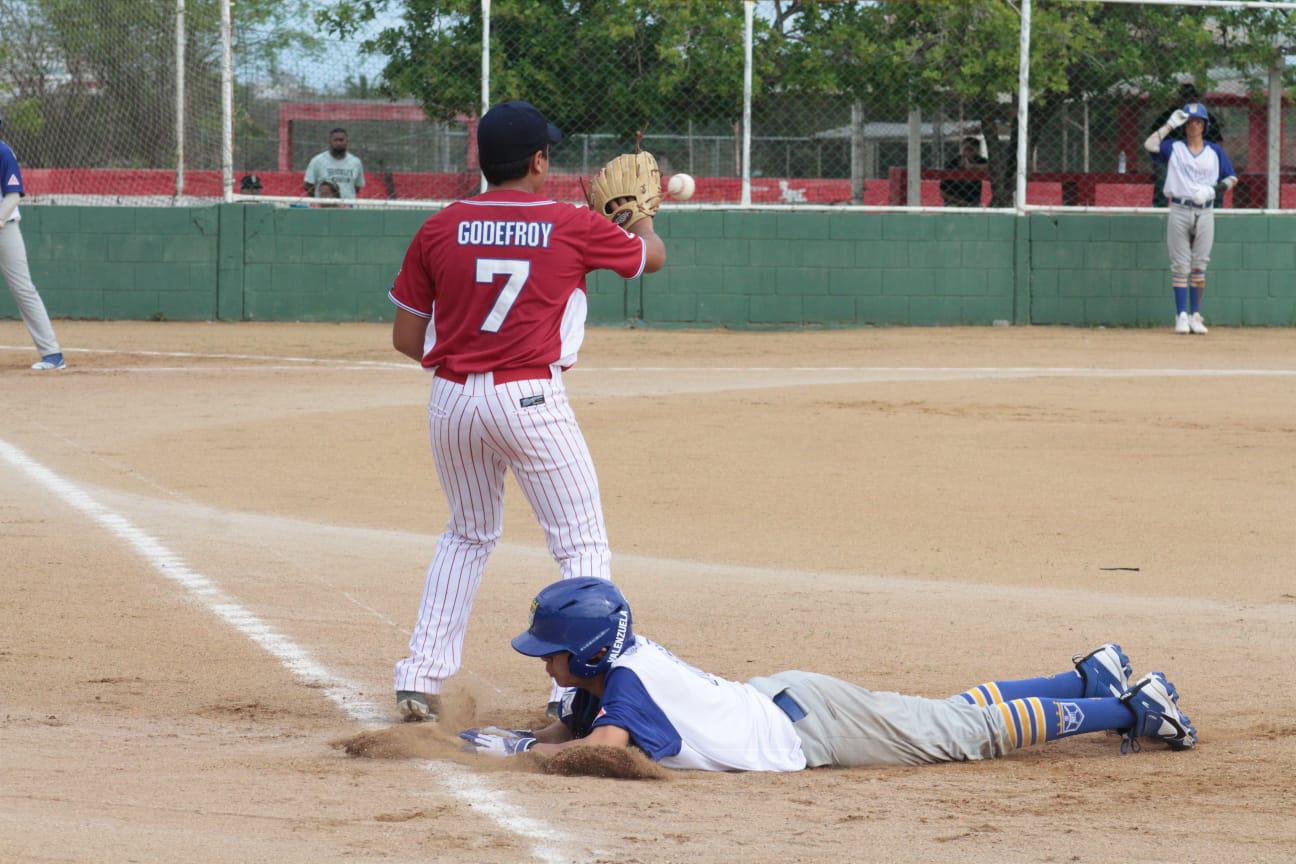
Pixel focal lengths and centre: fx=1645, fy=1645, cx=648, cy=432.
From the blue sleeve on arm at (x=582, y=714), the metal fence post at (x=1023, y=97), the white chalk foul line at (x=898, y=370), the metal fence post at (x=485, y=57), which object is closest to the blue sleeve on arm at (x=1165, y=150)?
the metal fence post at (x=1023, y=97)

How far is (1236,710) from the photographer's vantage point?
5.32 m

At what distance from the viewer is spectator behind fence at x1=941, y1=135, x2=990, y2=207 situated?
1938 centimetres

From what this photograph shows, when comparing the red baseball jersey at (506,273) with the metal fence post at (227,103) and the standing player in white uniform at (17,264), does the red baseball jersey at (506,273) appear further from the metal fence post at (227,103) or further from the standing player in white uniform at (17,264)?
the metal fence post at (227,103)

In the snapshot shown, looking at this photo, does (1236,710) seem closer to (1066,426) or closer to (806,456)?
(806,456)

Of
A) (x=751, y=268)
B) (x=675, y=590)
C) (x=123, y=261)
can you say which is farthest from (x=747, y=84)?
(x=675, y=590)

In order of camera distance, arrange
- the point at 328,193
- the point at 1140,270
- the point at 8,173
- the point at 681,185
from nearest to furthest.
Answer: the point at 681,185
the point at 8,173
the point at 328,193
the point at 1140,270

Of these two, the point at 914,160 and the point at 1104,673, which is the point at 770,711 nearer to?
the point at 1104,673

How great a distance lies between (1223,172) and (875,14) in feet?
14.6

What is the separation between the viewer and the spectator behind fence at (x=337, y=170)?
18906mm

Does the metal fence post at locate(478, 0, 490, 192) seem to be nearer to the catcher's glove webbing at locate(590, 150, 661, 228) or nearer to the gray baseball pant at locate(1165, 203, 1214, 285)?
the gray baseball pant at locate(1165, 203, 1214, 285)

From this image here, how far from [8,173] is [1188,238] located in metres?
12.2

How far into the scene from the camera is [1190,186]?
18.0 meters

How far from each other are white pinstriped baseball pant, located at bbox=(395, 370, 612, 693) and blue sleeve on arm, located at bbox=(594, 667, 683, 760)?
19.8 inches

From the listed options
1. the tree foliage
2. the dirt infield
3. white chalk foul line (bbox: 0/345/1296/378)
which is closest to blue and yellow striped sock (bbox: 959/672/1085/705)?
the dirt infield
